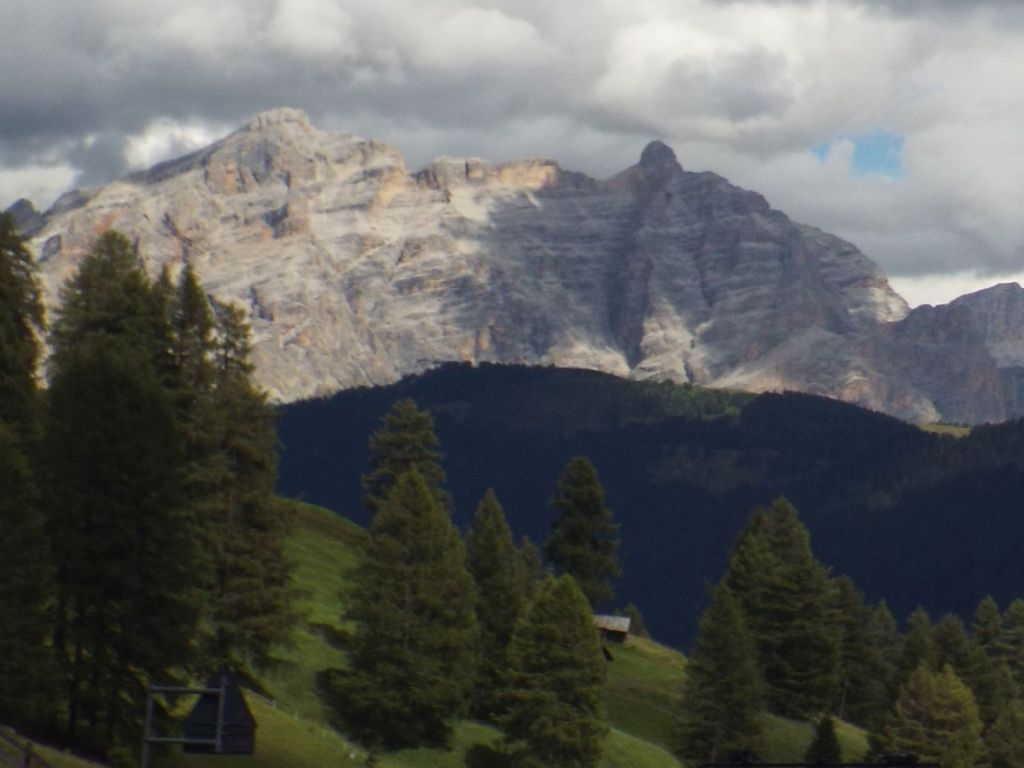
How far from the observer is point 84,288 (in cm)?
6969

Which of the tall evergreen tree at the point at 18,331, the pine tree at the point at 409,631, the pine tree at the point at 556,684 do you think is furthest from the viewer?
the pine tree at the point at 556,684

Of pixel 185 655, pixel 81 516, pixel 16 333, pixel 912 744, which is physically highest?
pixel 16 333

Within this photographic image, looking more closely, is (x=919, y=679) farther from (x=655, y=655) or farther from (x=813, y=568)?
(x=655, y=655)

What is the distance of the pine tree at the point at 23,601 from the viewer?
49.4 meters

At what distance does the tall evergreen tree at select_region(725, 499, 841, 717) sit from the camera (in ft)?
366

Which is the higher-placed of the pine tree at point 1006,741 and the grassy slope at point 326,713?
the grassy slope at point 326,713

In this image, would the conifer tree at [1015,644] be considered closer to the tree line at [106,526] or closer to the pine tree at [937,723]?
the pine tree at [937,723]

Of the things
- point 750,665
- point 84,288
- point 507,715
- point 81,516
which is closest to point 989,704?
point 750,665

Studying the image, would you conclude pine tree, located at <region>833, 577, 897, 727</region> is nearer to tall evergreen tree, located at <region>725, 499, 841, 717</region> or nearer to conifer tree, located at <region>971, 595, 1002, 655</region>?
tall evergreen tree, located at <region>725, 499, 841, 717</region>

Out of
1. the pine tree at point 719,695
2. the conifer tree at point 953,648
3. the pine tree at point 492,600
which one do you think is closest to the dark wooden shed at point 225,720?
the pine tree at point 492,600

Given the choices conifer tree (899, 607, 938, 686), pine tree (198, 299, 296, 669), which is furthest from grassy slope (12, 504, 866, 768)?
conifer tree (899, 607, 938, 686)

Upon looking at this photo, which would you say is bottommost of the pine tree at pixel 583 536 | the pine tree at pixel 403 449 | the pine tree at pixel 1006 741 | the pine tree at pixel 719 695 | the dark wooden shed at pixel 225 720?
the pine tree at pixel 1006 741

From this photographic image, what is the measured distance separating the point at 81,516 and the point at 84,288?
18.0m

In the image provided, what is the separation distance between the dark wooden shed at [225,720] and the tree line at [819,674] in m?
52.0
